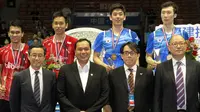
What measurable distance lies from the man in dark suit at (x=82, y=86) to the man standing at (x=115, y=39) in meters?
0.39

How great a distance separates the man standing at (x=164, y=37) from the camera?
4.00m

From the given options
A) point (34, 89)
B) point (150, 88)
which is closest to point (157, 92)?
point (150, 88)

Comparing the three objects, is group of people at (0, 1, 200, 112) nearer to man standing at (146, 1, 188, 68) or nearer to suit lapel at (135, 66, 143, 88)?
suit lapel at (135, 66, 143, 88)

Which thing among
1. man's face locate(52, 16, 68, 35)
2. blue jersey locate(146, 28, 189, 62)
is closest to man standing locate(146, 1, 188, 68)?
blue jersey locate(146, 28, 189, 62)

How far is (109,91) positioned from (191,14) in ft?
39.6

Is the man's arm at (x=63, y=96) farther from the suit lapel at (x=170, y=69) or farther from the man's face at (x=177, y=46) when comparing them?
the man's face at (x=177, y=46)

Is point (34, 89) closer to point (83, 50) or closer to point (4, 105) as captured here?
point (83, 50)

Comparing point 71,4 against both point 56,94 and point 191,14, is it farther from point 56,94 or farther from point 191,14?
point 56,94

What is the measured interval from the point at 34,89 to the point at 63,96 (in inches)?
12.4

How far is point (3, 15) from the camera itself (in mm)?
15359

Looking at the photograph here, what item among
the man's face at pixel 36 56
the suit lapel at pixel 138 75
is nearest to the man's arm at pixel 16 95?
the man's face at pixel 36 56

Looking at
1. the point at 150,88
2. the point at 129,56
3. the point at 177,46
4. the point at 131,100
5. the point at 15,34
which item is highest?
the point at 15,34

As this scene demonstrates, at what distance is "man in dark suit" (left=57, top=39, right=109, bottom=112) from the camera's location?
3502 mm

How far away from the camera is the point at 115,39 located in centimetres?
406
